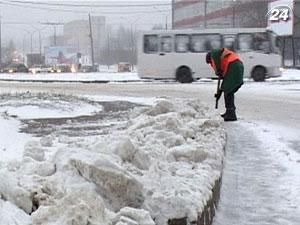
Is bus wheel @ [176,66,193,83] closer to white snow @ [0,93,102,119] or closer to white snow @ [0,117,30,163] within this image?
white snow @ [0,93,102,119]

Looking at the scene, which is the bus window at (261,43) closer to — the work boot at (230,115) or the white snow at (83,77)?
the white snow at (83,77)

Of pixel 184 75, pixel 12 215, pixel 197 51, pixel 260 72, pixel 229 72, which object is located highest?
pixel 197 51

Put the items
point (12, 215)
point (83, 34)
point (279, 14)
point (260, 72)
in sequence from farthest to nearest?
point (83, 34), point (279, 14), point (260, 72), point (12, 215)

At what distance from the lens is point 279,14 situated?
59750mm

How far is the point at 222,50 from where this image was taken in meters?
15.4

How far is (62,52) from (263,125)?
84.1 metres

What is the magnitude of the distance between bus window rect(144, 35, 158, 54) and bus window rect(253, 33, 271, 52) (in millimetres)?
5604

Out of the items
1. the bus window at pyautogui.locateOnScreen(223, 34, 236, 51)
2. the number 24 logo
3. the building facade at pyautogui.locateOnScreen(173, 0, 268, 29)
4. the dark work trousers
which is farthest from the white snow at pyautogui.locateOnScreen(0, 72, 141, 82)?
the dark work trousers

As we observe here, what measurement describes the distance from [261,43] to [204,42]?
317cm

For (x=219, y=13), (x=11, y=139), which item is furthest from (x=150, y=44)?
(x=219, y=13)

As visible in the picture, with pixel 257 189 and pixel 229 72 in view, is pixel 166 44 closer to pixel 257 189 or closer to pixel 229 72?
pixel 229 72

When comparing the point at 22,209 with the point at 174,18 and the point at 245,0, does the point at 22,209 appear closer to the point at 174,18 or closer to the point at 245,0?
the point at 245,0

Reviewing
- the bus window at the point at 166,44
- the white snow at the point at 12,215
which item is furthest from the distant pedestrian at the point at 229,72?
the bus window at the point at 166,44

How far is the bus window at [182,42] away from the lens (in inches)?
1510
